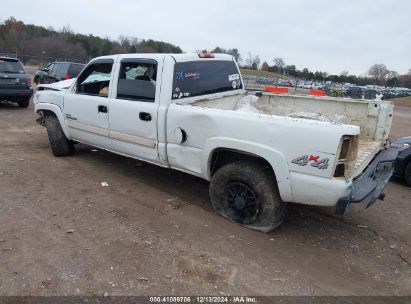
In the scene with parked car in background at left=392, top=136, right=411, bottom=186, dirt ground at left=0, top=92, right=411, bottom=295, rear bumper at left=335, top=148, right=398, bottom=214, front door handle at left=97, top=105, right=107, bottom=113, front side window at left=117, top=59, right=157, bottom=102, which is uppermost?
front side window at left=117, top=59, right=157, bottom=102

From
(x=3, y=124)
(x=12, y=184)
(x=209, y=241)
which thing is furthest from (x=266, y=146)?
(x=3, y=124)

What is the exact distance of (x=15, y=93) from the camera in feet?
38.9

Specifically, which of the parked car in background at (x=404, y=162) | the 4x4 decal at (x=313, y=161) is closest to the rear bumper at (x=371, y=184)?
the 4x4 decal at (x=313, y=161)

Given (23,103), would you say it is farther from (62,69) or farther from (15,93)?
(62,69)

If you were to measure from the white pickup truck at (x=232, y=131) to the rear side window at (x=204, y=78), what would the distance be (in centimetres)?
1

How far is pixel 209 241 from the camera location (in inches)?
158

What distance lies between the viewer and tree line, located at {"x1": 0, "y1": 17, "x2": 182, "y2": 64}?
2018 inches

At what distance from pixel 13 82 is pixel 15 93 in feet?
1.09

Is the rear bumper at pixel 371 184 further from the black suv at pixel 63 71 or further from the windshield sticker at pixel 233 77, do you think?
the black suv at pixel 63 71

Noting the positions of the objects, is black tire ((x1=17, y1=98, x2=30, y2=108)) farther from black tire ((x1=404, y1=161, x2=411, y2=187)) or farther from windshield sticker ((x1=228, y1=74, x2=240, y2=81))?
black tire ((x1=404, y1=161, x2=411, y2=187))

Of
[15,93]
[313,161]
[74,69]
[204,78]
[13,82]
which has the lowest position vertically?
[15,93]

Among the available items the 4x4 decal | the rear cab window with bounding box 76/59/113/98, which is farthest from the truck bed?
the rear cab window with bounding box 76/59/113/98

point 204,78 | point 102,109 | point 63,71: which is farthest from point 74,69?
point 204,78

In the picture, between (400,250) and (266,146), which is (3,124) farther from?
(400,250)
